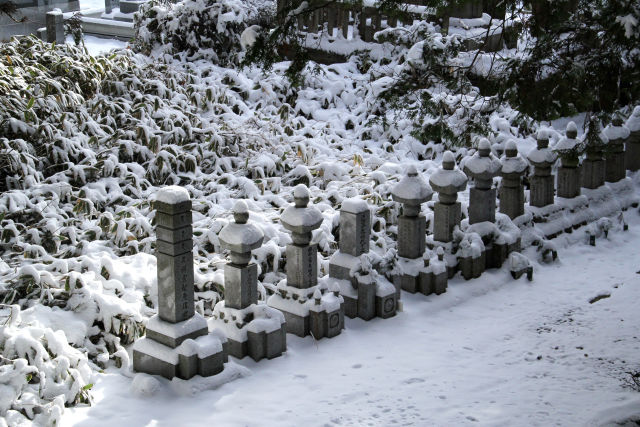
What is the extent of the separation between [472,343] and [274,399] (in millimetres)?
1750

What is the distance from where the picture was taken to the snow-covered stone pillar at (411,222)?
678cm

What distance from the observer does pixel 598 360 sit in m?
5.83

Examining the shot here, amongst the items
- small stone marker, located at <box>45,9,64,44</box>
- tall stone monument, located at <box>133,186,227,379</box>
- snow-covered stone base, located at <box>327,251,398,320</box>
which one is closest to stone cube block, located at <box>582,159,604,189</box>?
snow-covered stone base, located at <box>327,251,398,320</box>

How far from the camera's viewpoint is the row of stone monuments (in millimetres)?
5320

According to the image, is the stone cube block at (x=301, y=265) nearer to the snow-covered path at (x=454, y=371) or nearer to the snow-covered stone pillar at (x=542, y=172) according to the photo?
the snow-covered path at (x=454, y=371)

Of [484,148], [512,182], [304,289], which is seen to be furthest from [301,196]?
[512,182]

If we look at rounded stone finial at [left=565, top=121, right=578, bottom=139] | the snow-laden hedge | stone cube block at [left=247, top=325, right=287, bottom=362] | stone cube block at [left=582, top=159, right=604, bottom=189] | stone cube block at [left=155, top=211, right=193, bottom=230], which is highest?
the snow-laden hedge

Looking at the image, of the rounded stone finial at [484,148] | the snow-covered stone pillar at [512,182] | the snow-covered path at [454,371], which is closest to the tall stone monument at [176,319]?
the snow-covered path at [454,371]

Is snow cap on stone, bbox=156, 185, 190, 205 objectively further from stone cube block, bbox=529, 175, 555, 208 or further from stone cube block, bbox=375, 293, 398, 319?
stone cube block, bbox=529, 175, 555, 208

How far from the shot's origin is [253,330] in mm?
5656

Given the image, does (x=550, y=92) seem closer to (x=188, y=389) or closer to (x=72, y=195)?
(x=188, y=389)

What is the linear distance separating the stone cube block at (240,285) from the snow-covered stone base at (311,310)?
423 mm

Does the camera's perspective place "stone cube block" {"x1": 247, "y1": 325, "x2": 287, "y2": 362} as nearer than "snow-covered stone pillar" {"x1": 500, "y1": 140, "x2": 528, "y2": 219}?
Yes

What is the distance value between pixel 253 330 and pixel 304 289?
0.62 meters
